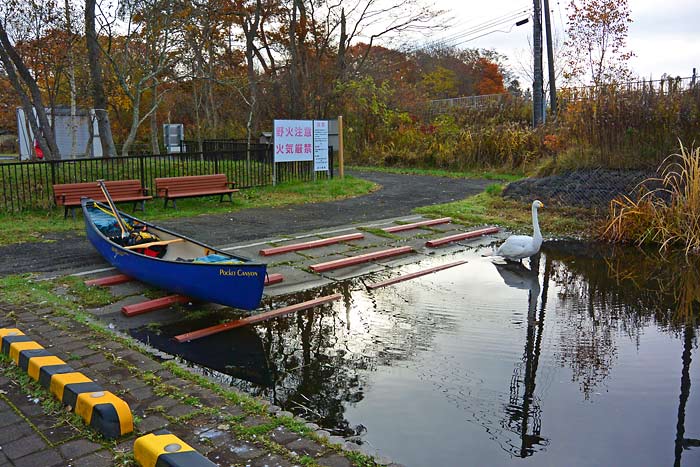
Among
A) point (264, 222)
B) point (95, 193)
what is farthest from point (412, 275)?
point (95, 193)

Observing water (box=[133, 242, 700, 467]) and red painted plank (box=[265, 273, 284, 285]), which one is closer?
water (box=[133, 242, 700, 467])

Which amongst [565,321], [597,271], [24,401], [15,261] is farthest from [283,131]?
[24,401]

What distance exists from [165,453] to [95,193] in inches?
405

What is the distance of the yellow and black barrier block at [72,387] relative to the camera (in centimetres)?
393

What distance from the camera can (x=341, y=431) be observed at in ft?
14.5

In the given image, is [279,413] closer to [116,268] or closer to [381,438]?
[381,438]

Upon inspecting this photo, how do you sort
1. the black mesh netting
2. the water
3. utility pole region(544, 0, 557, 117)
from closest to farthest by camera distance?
the water
the black mesh netting
utility pole region(544, 0, 557, 117)

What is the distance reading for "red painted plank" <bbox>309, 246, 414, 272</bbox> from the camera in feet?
29.3

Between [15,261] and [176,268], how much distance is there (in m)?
3.86

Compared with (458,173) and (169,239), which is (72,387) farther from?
(458,173)

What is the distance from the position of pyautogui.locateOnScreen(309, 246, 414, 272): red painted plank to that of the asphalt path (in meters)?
2.10

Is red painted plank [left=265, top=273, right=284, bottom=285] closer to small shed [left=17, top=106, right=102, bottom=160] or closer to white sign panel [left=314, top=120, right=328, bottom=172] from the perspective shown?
white sign panel [left=314, top=120, right=328, bottom=172]

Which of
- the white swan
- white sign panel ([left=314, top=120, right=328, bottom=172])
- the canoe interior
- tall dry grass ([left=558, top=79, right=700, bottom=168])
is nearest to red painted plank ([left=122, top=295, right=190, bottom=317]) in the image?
the canoe interior

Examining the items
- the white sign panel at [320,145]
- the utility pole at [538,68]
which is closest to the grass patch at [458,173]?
the utility pole at [538,68]
